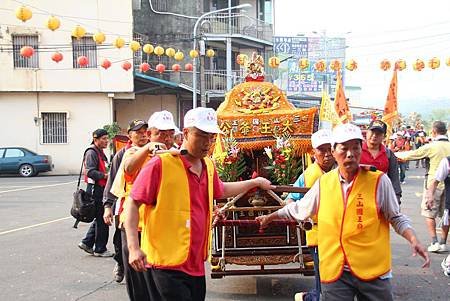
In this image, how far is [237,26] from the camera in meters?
35.7

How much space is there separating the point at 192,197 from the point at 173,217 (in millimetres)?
186

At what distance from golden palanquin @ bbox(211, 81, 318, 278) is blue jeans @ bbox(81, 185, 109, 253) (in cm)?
226

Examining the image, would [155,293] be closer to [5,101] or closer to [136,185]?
[136,185]

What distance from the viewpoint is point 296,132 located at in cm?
750

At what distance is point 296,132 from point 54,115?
77.2 ft

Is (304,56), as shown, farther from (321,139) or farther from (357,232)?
(357,232)

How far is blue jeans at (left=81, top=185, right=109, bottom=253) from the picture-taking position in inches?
342

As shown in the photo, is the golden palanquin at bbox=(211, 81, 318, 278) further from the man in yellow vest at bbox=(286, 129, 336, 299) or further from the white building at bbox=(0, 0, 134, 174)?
the white building at bbox=(0, 0, 134, 174)

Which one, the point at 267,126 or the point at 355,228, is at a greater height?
the point at 267,126

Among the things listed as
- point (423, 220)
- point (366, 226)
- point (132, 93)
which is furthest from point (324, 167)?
point (132, 93)

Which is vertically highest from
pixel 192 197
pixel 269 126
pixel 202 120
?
pixel 202 120

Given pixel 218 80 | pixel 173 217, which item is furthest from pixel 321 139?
pixel 218 80

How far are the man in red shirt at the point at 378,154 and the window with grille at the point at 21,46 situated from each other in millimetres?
24649

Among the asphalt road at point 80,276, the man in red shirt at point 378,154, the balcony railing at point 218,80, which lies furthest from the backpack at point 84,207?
the balcony railing at point 218,80
